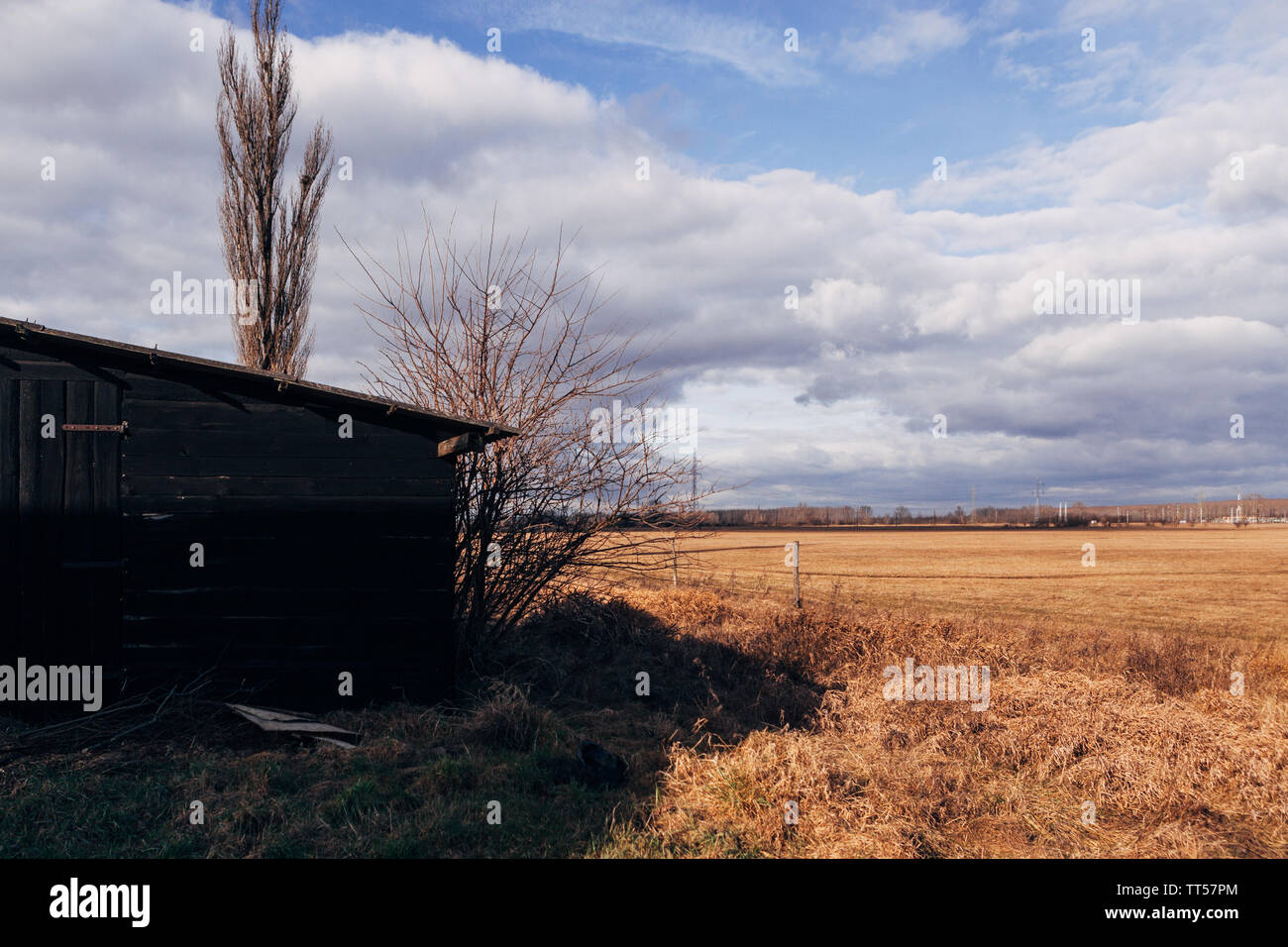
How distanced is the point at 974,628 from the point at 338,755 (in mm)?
10805

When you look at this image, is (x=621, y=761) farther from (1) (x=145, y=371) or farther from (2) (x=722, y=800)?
(1) (x=145, y=371)

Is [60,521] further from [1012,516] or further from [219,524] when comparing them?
[1012,516]

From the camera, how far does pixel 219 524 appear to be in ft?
26.5

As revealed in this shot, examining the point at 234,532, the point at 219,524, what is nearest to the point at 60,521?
the point at 219,524

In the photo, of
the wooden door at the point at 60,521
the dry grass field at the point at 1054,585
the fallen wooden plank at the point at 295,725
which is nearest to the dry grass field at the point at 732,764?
the fallen wooden plank at the point at 295,725

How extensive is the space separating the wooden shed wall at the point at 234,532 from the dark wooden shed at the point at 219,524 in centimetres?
2

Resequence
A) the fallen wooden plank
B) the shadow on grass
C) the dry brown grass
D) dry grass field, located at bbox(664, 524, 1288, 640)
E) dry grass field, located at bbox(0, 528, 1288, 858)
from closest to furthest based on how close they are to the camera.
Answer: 1. the shadow on grass
2. dry grass field, located at bbox(0, 528, 1288, 858)
3. the dry brown grass
4. the fallen wooden plank
5. dry grass field, located at bbox(664, 524, 1288, 640)

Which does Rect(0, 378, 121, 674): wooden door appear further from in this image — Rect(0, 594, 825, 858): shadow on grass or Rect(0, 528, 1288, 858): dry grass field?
Rect(0, 594, 825, 858): shadow on grass

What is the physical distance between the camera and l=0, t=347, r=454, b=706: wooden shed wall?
25.3 ft

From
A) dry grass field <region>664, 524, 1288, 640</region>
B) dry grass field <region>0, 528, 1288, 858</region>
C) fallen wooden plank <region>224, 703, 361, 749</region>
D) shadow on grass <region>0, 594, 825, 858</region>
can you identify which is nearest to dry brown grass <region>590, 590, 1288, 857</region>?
dry grass field <region>0, 528, 1288, 858</region>

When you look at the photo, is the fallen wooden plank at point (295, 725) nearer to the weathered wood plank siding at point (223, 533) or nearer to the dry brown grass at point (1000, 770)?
the weathered wood plank siding at point (223, 533)

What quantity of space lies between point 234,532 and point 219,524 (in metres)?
0.17

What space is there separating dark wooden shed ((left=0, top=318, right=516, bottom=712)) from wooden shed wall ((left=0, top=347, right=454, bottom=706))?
15 millimetres

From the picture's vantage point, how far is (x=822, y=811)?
19.0ft
